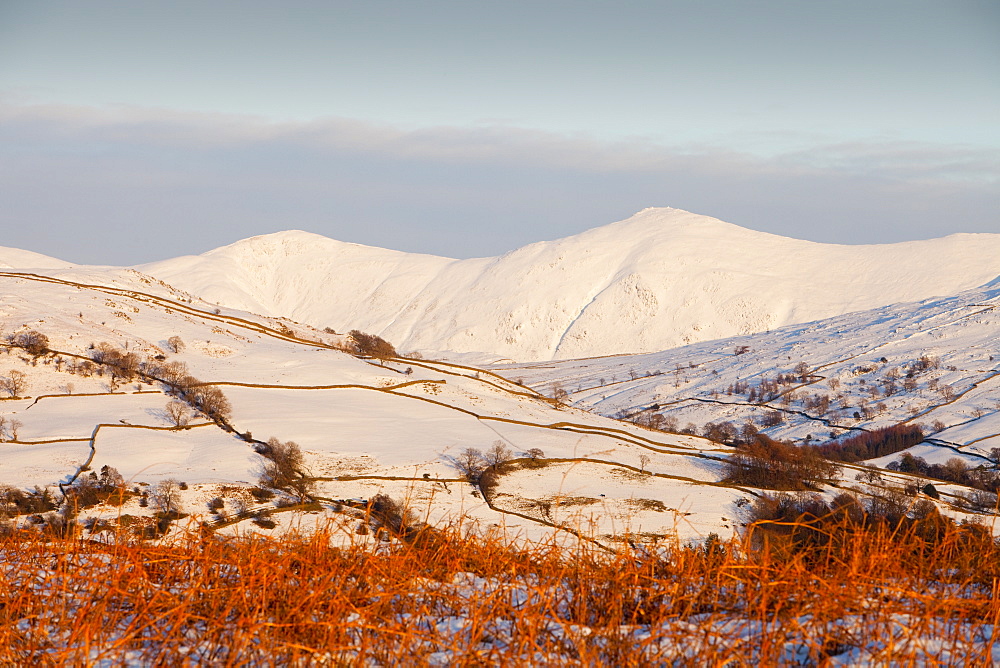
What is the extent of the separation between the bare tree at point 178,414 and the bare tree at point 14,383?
345 inches

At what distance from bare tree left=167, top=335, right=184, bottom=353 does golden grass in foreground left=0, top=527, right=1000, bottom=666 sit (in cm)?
4893

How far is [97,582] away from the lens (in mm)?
6113

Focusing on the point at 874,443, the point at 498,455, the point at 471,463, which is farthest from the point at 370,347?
the point at 874,443

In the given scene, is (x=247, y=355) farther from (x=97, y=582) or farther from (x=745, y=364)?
(x=745, y=364)

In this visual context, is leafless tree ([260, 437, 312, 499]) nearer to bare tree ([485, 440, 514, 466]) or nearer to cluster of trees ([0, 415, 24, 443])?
bare tree ([485, 440, 514, 466])

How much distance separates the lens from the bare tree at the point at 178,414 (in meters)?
40.9

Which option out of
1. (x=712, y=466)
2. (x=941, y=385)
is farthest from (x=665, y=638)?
(x=941, y=385)

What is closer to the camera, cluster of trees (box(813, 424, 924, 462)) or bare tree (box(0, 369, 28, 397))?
bare tree (box(0, 369, 28, 397))

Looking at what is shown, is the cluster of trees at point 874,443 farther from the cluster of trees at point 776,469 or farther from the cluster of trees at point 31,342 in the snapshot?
the cluster of trees at point 31,342

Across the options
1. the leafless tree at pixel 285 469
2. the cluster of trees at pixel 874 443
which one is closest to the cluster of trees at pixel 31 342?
the leafless tree at pixel 285 469

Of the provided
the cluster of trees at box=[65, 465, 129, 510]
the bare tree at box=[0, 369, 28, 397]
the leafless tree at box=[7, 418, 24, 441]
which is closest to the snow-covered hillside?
the bare tree at box=[0, 369, 28, 397]

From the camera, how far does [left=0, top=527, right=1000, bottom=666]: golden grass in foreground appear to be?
5.00 meters

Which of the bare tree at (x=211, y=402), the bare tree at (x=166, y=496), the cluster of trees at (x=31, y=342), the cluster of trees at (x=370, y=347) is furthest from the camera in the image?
the cluster of trees at (x=370, y=347)

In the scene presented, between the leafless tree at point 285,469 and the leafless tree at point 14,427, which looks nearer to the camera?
the leafless tree at point 285,469
